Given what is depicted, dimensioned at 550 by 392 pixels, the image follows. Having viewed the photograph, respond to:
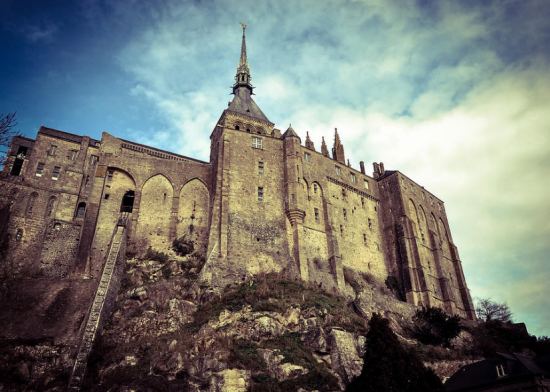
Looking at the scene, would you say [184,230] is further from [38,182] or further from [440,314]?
[440,314]

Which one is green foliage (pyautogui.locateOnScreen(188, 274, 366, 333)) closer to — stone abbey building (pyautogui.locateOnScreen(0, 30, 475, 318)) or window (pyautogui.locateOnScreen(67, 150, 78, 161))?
stone abbey building (pyautogui.locateOnScreen(0, 30, 475, 318))

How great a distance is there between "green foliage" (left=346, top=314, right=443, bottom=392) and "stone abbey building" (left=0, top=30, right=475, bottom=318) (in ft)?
49.4

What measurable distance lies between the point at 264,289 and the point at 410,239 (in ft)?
75.0

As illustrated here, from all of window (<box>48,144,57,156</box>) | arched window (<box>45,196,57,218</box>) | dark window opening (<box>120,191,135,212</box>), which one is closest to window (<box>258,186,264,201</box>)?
dark window opening (<box>120,191,135,212</box>)

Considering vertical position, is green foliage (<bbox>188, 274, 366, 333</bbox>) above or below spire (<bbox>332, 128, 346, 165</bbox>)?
below

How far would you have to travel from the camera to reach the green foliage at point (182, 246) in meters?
41.0

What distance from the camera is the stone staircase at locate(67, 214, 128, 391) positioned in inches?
1123

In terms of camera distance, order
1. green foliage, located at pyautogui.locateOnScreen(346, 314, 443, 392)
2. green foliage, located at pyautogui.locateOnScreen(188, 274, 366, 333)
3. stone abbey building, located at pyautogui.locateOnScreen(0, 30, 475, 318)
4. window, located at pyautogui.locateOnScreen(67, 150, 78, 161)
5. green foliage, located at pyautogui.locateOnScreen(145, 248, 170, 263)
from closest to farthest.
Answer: green foliage, located at pyautogui.locateOnScreen(346, 314, 443, 392) < green foliage, located at pyautogui.locateOnScreen(188, 274, 366, 333) < stone abbey building, located at pyautogui.locateOnScreen(0, 30, 475, 318) < green foliage, located at pyautogui.locateOnScreen(145, 248, 170, 263) < window, located at pyautogui.locateOnScreen(67, 150, 78, 161)

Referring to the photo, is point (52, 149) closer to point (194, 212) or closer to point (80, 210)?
point (80, 210)

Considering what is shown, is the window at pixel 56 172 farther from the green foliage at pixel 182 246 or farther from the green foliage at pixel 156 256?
the green foliage at pixel 182 246

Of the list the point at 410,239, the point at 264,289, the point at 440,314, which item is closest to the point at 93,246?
the point at 264,289

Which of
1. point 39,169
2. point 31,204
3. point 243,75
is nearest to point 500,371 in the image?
point 31,204

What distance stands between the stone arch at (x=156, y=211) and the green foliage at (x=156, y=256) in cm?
71

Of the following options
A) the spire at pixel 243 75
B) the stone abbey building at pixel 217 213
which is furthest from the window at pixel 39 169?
the spire at pixel 243 75
